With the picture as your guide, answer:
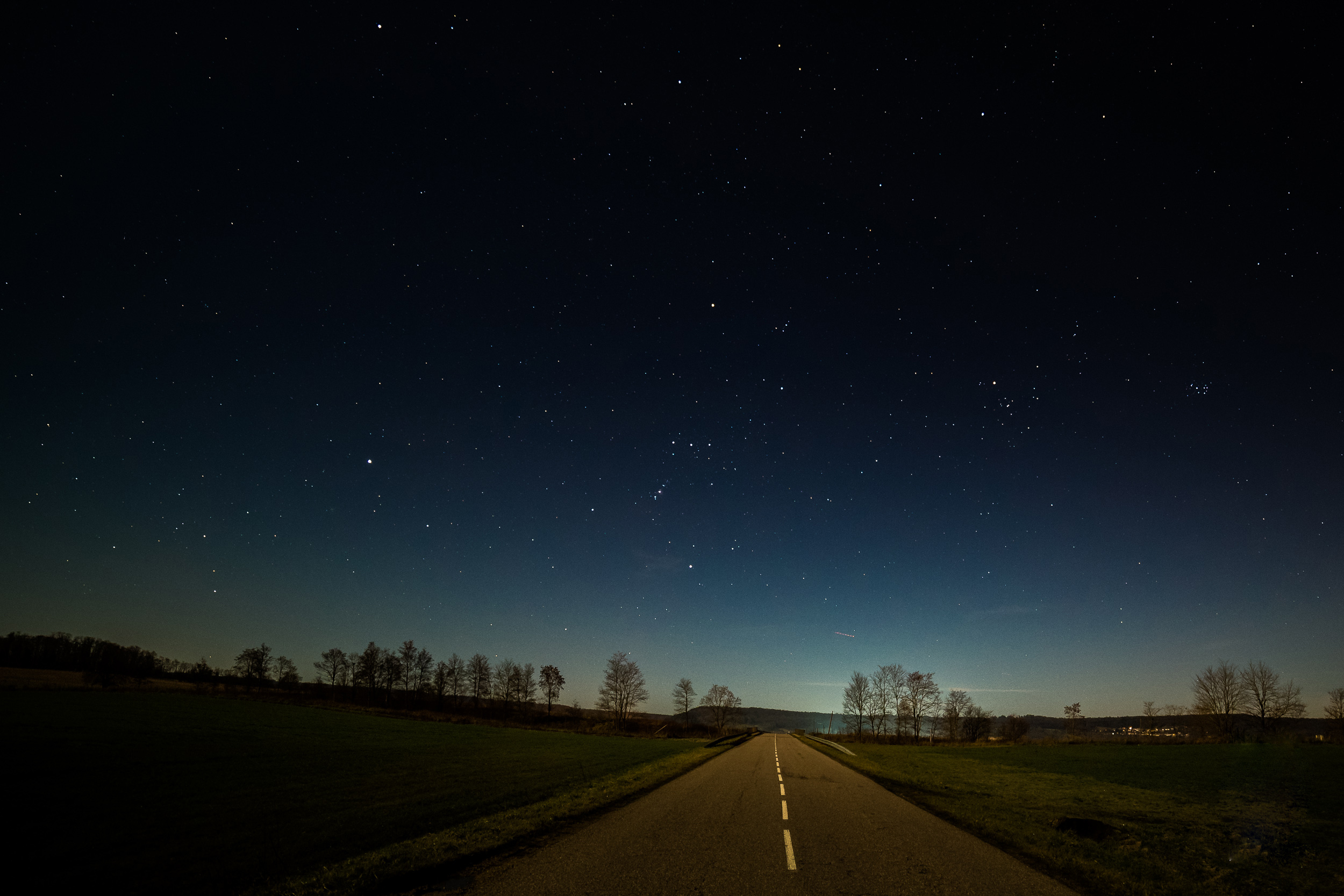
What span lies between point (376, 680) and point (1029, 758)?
130600 mm

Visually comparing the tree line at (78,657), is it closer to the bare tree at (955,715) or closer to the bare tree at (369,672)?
the bare tree at (369,672)

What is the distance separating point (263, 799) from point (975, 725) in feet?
395

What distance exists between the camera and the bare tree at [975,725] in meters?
107

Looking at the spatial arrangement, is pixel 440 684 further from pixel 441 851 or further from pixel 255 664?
pixel 441 851

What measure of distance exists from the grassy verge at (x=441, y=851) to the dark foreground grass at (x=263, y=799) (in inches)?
2.0

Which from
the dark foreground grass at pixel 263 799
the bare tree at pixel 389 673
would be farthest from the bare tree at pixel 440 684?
the dark foreground grass at pixel 263 799

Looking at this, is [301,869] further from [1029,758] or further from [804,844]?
[1029,758]

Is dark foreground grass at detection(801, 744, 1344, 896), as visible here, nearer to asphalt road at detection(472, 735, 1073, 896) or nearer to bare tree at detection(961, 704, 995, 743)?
asphalt road at detection(472, 735, 1073, 896)

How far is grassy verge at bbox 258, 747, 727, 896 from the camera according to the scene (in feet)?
25.3

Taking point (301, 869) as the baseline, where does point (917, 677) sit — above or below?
below

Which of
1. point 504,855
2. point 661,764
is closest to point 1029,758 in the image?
point 661,764

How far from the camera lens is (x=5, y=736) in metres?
27.5

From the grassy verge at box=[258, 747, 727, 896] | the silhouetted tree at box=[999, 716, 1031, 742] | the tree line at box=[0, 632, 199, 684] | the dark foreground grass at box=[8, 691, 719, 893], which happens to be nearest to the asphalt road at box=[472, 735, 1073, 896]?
the grassy verge at box=[258, 747, 727, 896]

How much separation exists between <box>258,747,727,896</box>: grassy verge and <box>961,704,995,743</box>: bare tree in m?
113
